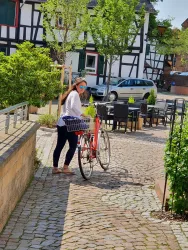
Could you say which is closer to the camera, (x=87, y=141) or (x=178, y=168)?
(x=178, y=168)

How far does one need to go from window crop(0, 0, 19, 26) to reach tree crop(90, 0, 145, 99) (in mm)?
6395

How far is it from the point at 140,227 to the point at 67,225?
85 centimetres

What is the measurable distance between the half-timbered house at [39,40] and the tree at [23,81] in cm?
2354

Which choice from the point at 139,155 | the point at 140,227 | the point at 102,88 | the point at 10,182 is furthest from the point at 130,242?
the point at 102,88

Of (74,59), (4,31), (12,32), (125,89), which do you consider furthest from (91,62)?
(4,31)

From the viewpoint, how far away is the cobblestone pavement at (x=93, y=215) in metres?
5.15

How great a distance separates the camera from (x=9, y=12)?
3381 centimetres

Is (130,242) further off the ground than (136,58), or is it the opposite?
(136,58)

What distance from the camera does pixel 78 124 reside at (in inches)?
325

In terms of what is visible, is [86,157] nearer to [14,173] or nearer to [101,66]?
[14,173]

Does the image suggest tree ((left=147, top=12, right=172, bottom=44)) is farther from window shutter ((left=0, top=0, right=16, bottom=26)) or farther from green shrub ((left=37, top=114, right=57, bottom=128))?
green shrub ((left=37, top=114, right=57, bottom=128))

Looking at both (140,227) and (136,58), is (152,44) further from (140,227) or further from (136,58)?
(140,227)

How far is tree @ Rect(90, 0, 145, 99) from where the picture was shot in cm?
2842

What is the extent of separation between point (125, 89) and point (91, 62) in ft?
16.2
